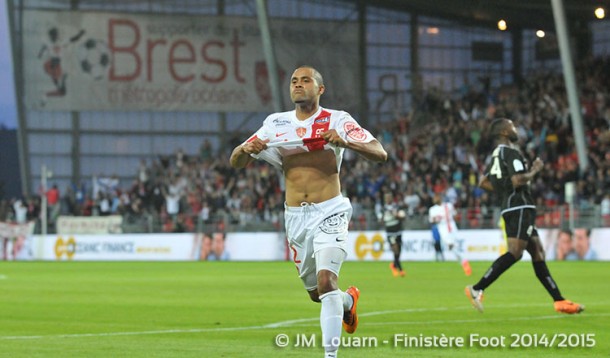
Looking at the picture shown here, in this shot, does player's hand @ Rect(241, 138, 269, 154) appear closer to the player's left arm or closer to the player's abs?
the player's abs

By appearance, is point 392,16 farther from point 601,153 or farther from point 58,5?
point 601,153

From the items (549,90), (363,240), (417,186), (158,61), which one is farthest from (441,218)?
(158,61)

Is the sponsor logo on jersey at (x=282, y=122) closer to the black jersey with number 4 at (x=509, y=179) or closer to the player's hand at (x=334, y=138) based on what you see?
the player's hand at (x=334, y=138)

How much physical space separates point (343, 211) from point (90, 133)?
54.8 m

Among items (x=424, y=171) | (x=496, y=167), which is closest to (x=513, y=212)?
(x=496, y=167)

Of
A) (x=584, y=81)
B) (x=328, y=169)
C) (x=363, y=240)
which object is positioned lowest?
(x=363, y=240)

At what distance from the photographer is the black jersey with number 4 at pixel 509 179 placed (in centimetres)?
1555

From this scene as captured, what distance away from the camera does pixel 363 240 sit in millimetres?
42781

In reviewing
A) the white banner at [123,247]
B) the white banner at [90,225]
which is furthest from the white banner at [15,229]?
the white banner at [123,247]

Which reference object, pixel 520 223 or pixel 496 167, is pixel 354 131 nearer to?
pixel 520 223

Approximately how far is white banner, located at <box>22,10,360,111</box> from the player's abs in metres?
50.9

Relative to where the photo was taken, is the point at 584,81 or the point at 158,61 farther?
the point at 158,61

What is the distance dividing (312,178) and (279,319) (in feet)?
18.1

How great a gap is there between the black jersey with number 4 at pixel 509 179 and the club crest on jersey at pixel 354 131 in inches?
236
